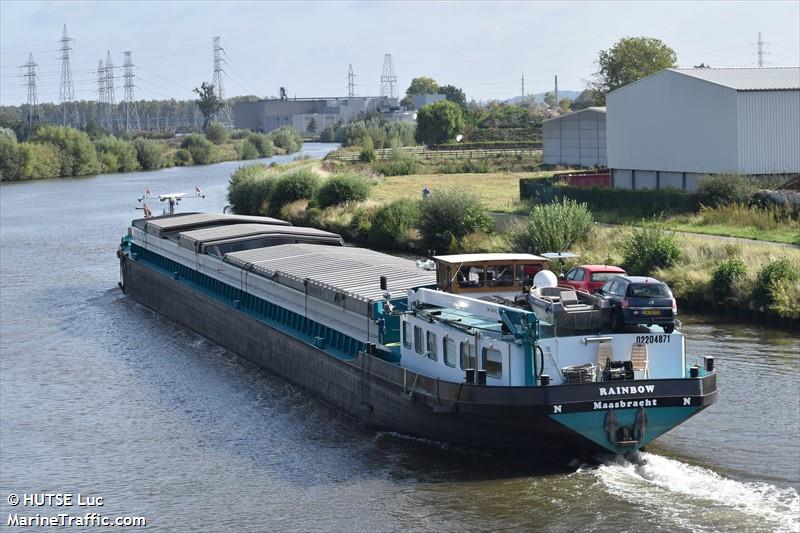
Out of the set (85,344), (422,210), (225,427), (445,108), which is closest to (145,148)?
(445,108)

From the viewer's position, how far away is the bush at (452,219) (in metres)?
44.9

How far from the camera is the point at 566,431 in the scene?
18.9 metres

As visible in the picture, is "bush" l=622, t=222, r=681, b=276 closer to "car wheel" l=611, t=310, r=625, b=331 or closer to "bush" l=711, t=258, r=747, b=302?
"bush" l=711, t=258, r=747, b=302

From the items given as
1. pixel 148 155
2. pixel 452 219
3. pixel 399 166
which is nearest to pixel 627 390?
pixel 452 219

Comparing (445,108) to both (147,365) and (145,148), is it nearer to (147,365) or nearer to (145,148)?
(145,148)

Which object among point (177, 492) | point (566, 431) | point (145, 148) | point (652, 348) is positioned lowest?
point (177, 492)

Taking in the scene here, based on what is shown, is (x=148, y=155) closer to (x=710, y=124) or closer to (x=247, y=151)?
(x=247, y=151)

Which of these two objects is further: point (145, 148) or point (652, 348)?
point (145, 148)

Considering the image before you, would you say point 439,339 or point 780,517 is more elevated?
point 439,339

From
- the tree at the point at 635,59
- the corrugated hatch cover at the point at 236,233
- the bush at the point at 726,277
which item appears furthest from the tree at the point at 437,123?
the bush at the point at 726,277

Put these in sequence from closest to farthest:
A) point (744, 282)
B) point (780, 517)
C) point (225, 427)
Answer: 1. point (780, 517)
2. point (225, 427)
3. point (744, 282)

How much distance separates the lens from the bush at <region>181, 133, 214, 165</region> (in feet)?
439

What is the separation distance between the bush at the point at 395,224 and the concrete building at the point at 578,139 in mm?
25985

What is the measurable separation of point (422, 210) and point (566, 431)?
28122 mm
